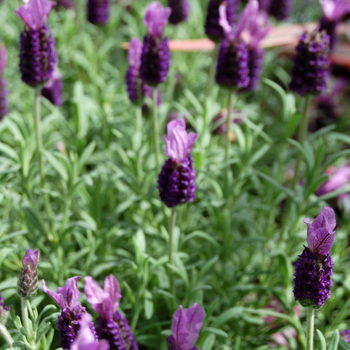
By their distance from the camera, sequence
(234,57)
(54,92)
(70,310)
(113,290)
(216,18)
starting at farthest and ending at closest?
(54,92), (216,18), (234,57), (113,290), (70,310)

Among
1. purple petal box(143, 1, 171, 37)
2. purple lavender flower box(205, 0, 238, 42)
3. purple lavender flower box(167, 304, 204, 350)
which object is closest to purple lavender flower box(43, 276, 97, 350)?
purple lavender flower box(167, 304, 204, 350)

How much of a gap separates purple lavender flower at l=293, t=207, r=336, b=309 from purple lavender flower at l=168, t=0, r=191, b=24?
207cm

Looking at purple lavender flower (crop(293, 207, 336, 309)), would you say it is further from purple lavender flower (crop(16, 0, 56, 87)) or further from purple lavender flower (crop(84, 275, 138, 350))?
purple lavender flower (crop(16, 0, 56, 87))

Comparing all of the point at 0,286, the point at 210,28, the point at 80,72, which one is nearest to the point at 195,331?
the point at 0,286

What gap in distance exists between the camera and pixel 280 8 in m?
2.93

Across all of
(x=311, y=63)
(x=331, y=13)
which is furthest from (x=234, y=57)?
(x=331, y=13)

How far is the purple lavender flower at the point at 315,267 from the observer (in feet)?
3.30

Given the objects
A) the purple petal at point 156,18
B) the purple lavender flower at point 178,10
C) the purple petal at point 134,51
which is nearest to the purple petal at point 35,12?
the purple petal at point 156,18

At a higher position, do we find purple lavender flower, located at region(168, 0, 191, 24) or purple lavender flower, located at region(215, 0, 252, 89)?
purple lavender flower, located at region(168, 0, 191, 24)

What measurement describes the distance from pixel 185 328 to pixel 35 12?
113 cm

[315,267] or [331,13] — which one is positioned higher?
[331,13]

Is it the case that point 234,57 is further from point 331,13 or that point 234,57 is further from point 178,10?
point 178,10

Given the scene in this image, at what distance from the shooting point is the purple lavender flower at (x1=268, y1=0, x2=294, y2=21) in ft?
9.52

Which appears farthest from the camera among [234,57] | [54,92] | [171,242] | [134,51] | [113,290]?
[54,92]
